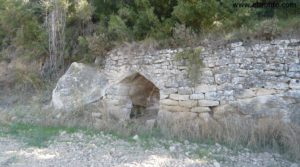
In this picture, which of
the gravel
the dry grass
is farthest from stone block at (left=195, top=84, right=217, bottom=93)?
the gravel

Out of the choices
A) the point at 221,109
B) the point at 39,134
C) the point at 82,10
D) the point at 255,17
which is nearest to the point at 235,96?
the point at 221,109

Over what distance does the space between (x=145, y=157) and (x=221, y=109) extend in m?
2.08

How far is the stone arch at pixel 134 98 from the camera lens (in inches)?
264

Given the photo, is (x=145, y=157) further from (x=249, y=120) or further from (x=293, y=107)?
(x=293, y=107)

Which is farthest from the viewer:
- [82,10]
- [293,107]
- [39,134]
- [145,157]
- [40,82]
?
[40,82]

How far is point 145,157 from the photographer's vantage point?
160 inches

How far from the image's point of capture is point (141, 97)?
24.5 feet

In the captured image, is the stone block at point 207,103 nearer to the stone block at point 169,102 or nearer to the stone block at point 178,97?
the stone block at point 178,97

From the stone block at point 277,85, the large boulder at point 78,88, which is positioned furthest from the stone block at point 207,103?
the large boulder at point 78,88

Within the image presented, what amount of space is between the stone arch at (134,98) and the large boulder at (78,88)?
1.06ft

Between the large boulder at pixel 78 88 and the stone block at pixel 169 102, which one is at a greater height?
the large boulder at pixel 78 88

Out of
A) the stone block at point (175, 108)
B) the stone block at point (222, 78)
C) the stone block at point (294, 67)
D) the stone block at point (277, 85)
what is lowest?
the stone block at point (175, 108)

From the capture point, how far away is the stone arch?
671 centimetres

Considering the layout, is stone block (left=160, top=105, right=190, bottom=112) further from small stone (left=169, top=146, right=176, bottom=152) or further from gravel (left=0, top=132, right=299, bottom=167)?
small stone (left=169, top=146, right=176, bottom=152)
